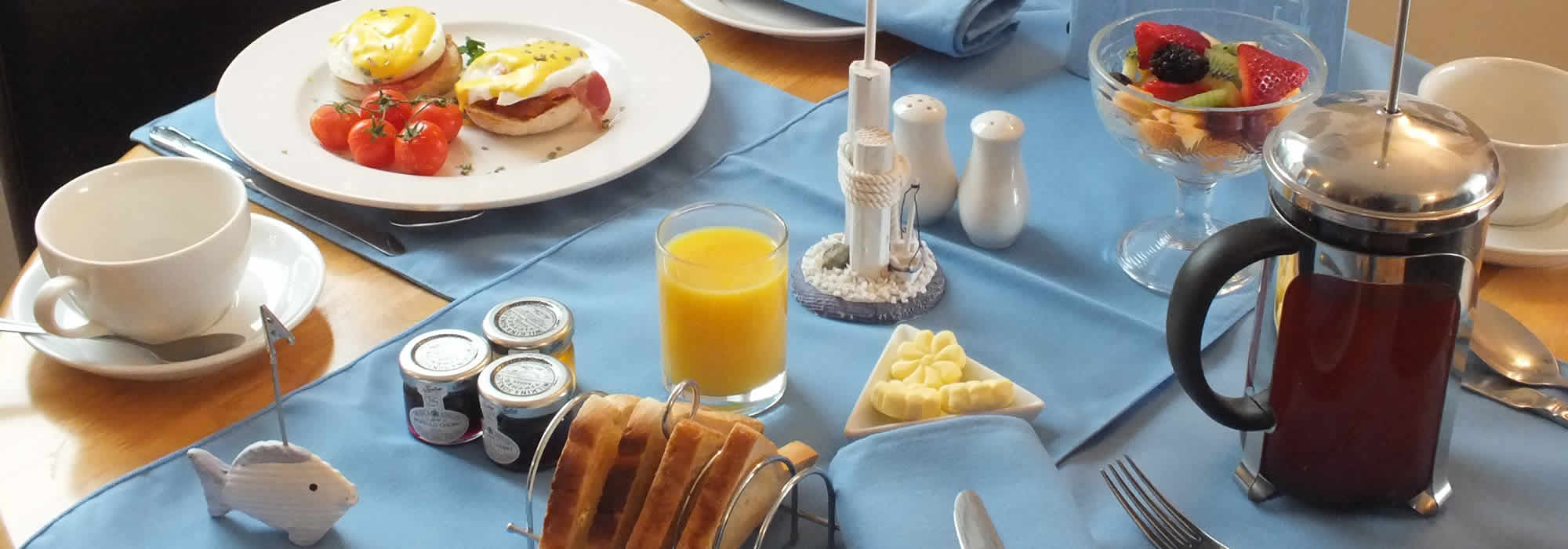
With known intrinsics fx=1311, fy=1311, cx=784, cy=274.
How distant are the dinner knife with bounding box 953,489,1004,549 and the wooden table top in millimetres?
520

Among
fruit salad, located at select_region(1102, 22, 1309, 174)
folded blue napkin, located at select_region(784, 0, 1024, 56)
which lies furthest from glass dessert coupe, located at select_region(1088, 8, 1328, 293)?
folded blue napkin, located at select_region(784, 0, 1024, 56)

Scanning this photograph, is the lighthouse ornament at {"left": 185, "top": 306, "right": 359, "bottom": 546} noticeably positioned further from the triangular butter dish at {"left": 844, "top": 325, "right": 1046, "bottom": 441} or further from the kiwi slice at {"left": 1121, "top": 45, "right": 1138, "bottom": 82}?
the kiwi slice at {"left": 1121, "top": 45, "right": 1138, "bottom": 82}

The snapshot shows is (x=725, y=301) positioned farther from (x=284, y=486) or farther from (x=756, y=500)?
(x=284, y=486)

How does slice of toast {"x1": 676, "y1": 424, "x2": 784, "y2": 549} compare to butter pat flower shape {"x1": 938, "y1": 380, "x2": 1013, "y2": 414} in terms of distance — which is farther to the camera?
butter pat flower shape {"x1": 938, "y1": 380, "x2": 1013, "y2": 414}

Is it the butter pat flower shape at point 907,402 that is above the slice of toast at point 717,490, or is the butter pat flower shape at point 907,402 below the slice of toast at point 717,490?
below

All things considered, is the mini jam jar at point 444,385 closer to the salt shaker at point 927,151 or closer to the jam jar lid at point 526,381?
the jam jar lid at point 526,381

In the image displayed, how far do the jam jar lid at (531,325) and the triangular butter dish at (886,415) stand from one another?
0.22 m

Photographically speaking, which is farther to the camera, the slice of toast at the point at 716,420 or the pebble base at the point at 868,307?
the pebble base at the point at 868,307

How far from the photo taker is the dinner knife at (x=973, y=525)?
2.49 feet

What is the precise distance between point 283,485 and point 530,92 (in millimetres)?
624

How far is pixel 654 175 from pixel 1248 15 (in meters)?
0.60

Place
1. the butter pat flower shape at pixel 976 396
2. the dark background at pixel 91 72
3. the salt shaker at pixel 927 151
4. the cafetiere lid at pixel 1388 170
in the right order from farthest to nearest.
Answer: the dark background at pixel 91 72
the salt shaker at pixel 927 151
the butter pat flower shape at pixel 976 396
the cafetiere lid at pixel 1388 170

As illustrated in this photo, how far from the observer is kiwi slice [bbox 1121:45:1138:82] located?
1.14m

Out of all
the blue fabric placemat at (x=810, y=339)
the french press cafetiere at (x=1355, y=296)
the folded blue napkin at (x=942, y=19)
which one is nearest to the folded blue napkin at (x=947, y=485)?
the blue fabric placemat at (x=810, y=339)
